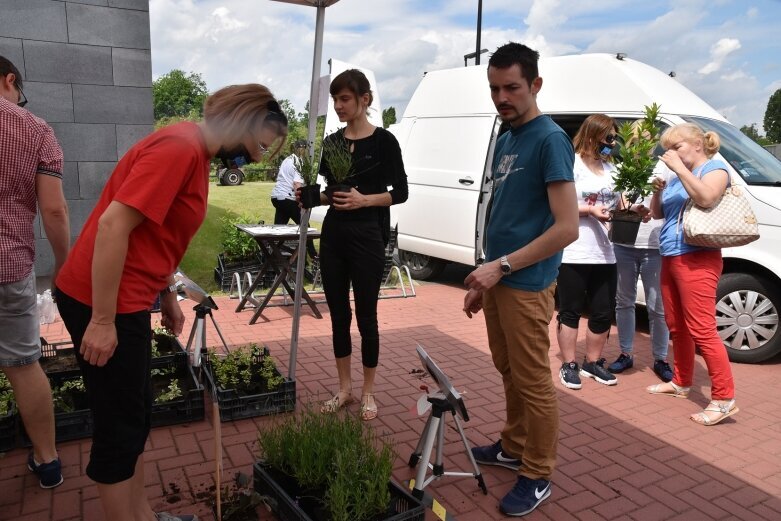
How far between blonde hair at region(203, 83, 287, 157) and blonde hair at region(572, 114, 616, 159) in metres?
3.04

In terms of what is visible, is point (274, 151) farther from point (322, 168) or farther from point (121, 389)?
point (322, 168)

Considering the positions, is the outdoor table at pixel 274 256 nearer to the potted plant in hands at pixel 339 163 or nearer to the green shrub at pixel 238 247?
the green shrub at pixel 238 247

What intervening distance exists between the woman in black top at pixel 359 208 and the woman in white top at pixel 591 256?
1.61 m

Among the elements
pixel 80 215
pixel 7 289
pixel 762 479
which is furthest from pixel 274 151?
pixel 80 215

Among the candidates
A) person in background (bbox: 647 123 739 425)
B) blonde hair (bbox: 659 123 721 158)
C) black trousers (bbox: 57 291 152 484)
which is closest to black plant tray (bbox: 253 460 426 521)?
black trousers (bbox: 57 291 152 484)

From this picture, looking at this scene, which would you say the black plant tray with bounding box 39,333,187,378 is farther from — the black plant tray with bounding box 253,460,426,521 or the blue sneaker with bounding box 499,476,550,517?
the blue sneaker with bounding box 499,476,550,517

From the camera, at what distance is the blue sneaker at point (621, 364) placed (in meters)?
5.13

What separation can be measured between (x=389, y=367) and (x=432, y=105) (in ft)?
14.3

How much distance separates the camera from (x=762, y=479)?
136 inches

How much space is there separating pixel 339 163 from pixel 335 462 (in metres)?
1.79

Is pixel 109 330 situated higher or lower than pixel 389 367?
higher

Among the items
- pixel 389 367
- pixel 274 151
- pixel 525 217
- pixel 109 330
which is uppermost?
pixel 274 151

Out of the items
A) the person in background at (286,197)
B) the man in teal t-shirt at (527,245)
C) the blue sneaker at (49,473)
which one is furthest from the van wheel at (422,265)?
the blue sneaker at (49,473)

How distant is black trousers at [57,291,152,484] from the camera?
2.08 meters
